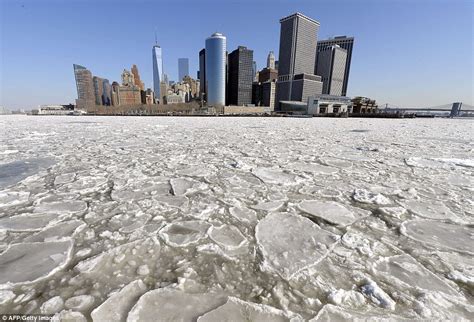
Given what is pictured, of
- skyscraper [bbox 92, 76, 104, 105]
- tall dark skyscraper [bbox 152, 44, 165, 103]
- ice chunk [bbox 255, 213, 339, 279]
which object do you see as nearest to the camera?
ice chunk [bbox 255, 213, 339, 279]

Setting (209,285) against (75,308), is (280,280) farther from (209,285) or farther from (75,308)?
(75,308)

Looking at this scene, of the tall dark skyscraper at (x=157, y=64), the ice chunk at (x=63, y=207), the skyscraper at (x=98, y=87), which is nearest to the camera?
the ice chunk at (x=63, y=207)

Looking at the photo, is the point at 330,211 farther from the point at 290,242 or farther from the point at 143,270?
the point at 143,270

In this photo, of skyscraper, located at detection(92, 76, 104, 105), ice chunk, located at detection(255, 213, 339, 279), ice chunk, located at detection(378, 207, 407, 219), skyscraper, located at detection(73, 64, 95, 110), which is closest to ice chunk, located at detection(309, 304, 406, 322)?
ice chunk, located at detection(255, 213, 339, 279)

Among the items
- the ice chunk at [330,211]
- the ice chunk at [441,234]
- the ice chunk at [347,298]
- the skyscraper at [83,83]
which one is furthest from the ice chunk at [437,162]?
the skyscraper at [83,83]

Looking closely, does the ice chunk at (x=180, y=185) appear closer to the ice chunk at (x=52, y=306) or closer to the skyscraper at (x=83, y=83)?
the ice chunk at (x=52, y=306)

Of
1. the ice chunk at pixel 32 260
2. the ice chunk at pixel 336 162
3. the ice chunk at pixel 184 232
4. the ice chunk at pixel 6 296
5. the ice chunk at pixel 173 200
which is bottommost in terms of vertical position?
the ice chunk at pixel 32 260

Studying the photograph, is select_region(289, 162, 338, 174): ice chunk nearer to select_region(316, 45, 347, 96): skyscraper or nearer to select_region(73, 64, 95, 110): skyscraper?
select_region(316, 45, 347, 96): skyscraper
